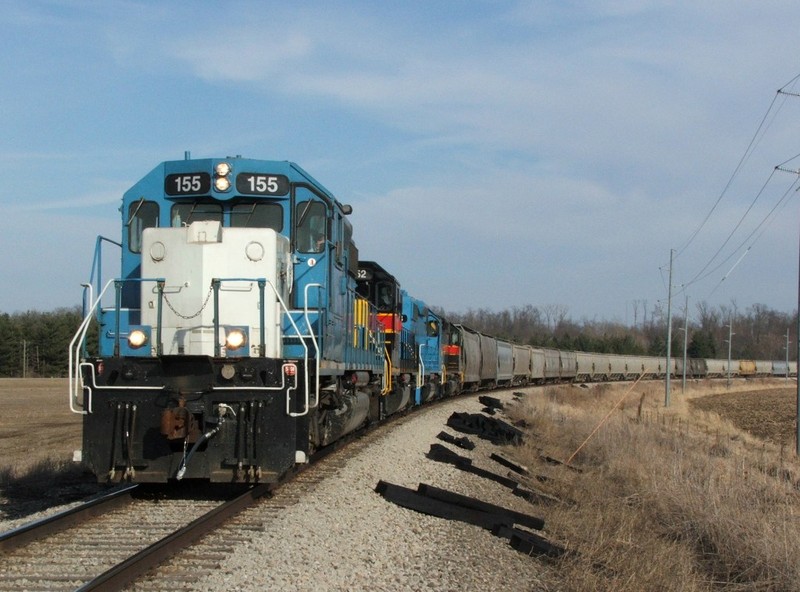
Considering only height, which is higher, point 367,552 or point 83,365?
point 83,365

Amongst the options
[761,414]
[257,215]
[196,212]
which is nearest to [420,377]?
[257,215]

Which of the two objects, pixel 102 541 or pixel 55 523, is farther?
pixel 55 523

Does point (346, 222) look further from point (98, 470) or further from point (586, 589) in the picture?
point (586, 589)

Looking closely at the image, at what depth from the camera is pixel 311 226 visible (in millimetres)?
9742

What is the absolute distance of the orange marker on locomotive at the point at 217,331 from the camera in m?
7.80

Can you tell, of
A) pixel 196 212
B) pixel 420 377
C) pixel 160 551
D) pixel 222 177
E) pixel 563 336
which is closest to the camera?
pixel 160 551

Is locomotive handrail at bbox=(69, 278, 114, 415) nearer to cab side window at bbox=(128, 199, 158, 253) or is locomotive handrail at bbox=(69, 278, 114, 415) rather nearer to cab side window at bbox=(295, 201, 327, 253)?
cab side window at bbox=(128, 199, 158, 253)

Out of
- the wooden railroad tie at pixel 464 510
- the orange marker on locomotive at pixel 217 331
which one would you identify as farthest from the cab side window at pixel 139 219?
the wooden railroad tie at pixel 464 510

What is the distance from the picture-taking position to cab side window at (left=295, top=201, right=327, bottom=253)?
9.66 meters

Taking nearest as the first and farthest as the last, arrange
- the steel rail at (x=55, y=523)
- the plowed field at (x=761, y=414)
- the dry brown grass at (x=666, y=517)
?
the steel rail at (x=55, y=523) < the dry brown grass at (x=666, y=517) < the plowed field at (x=761, y=414)

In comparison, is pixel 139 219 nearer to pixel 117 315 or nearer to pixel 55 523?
pixel 117 315

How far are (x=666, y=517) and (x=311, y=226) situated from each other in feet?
18.5

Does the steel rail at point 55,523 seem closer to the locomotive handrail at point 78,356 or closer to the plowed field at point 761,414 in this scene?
the locomotive handrail at point 78,356

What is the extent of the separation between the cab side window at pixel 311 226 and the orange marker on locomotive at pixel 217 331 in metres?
0.01
